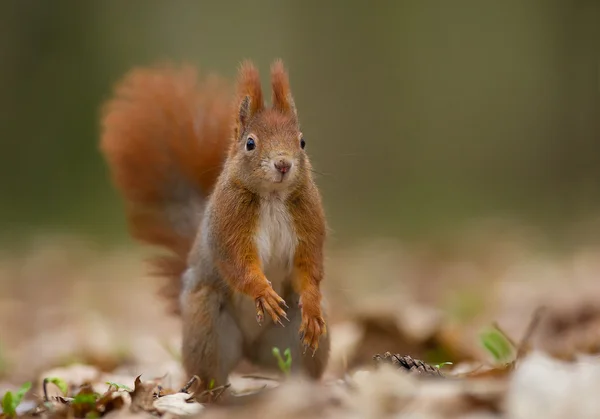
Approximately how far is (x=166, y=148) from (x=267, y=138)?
84 cm

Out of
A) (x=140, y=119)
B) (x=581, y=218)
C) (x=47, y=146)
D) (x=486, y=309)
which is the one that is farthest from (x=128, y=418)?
(x=47, y=146)

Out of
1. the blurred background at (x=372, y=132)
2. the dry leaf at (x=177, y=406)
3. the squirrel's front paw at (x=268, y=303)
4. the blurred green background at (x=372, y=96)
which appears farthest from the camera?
the blurred green background at (x=372, y=96)

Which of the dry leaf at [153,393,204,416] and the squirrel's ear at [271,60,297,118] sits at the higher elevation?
the squirrel's ear at [271,60,297,118]

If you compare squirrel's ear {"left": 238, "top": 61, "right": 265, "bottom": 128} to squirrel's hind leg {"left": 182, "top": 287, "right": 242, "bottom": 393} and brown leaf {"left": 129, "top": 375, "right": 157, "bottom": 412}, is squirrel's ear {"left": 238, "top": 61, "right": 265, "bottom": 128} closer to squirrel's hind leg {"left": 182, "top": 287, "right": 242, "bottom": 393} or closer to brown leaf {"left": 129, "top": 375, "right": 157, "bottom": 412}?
squirrel's hind leg {"left": 182, "top": 287, "right": 242, "bottom": 393}

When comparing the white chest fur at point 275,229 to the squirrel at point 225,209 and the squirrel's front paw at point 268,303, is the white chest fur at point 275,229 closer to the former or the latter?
the squirrel at point 225,209

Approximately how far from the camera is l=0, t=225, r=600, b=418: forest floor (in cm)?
180

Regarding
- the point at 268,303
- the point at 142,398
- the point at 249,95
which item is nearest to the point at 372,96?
the point at 249,95

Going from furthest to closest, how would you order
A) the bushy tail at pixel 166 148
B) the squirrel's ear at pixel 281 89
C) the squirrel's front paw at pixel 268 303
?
the bushy tail at pixel 166 148 < the squirrel's ear at pixel 281 89 < the squirrel's front paw at pixel 268 303

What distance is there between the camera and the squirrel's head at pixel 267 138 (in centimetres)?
261

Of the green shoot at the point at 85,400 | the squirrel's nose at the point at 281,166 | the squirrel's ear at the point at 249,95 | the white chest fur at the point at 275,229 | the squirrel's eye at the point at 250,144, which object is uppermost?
the squirrel's ear at the point at 249,95

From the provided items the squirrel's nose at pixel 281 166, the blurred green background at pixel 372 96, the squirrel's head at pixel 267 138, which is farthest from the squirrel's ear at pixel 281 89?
the blurred green background at pixel 372 96

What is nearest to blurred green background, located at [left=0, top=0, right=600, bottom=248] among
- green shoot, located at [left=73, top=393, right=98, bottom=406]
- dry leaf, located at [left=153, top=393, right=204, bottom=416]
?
dry leaf, located at [left=153, top=393, right=204, bottom=416]

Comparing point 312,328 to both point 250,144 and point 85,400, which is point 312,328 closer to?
point 250,144

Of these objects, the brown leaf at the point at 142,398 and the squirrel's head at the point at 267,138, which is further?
the squirrel's head at the point at 267,138
